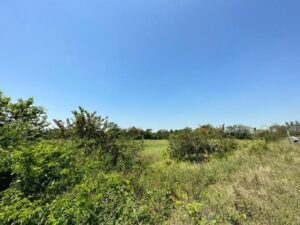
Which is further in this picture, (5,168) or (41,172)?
(5,168)

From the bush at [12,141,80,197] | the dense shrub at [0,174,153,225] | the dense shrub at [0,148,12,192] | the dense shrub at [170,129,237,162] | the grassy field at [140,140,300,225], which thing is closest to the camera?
the dense shrub at [0,174,153,225]

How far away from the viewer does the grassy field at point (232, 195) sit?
11.5 feet

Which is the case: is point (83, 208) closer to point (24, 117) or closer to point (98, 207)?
point (98, 207)

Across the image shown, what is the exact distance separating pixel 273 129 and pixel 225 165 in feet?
30.6

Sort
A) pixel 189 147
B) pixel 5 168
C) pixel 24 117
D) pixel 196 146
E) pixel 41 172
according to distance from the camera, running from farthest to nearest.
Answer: pixel 189 147 → pixel 196 146 → pixel 24 117 → pixel 5 168 → pixel 41 172

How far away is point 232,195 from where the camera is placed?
14.7 ft

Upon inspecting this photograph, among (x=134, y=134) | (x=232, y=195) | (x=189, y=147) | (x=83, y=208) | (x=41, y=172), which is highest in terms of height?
(x=134, y=134)

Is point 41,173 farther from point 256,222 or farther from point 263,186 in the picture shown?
point 263,186

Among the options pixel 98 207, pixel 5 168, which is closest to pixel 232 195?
pixel 98 207

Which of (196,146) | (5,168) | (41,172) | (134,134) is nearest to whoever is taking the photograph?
(41,172)

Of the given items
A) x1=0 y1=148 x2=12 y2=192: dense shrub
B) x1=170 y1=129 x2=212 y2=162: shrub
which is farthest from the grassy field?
x1=170 y1=129 x2=212 y2=162: shrub

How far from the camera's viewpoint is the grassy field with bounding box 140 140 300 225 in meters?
3.50

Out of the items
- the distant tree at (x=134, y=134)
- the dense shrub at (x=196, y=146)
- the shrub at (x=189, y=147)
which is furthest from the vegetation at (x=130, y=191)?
the shrub at (x=189, y=147)

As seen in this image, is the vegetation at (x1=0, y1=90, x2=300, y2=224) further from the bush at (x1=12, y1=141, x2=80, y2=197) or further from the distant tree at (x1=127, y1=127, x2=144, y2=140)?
the distant tree at (x1=127, y1=127, x2=144, y2=140)
